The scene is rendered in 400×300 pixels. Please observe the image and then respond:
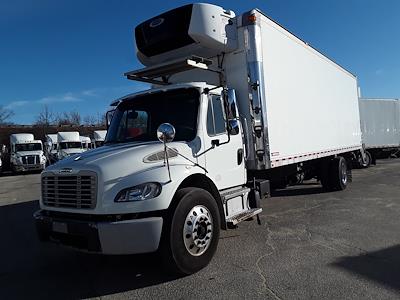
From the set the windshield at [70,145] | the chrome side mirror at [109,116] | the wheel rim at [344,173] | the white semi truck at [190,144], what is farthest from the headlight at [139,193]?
the windshield at [70,145]

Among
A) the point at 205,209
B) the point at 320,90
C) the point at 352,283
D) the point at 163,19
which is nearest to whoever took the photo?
the point at 352,283

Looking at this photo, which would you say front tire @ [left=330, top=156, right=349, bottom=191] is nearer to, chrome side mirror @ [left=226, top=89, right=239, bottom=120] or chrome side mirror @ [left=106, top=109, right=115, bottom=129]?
chrome side mirror @ [left=226, top=89, right=239, bottom=120]

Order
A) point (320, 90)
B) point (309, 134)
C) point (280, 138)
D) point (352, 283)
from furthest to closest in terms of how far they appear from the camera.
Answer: point (320, 90) < point (309, 134) < point (280, 138) < point (352, 283)

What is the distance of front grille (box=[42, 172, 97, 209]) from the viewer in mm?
5051

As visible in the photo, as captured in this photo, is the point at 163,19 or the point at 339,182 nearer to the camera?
the point at 163,19

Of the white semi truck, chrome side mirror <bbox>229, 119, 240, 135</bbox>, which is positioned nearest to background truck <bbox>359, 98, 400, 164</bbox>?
the white semi truck

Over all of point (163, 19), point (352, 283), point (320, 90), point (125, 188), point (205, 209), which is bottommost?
point (352, 283)

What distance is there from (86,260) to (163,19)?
4394 mm

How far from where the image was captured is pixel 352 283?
16.0 feet

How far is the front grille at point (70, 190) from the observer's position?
5051 mm

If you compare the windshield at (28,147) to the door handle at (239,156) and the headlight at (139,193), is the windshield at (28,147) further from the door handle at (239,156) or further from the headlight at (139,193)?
the headlight at (139,193)

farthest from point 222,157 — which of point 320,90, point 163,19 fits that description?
point 320,90

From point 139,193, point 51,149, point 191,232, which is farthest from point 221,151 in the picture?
point 51,149

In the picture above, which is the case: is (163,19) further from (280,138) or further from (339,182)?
(339,182)
